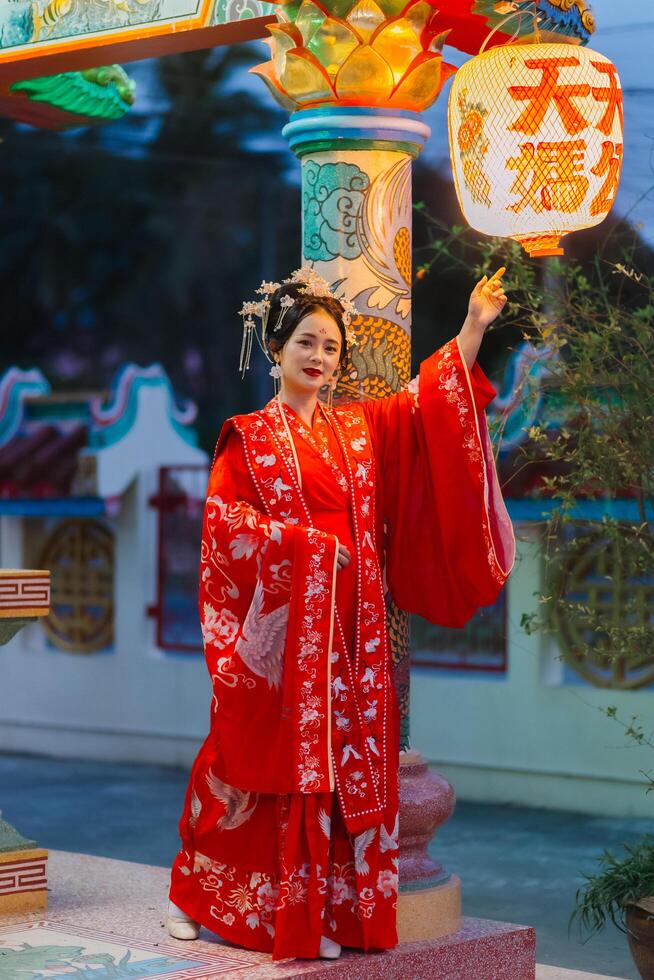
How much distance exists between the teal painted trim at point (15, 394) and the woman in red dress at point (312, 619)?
6.86 metres

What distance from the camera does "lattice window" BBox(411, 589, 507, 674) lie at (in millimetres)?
8164

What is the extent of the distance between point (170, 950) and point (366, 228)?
176 centimetres

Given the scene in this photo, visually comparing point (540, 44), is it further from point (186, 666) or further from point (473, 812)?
point (186, 666)

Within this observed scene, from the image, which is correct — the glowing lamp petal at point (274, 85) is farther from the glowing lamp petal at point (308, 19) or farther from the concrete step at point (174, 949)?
the concrete step at point (174, 949)

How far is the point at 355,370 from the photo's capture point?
12.8 feet

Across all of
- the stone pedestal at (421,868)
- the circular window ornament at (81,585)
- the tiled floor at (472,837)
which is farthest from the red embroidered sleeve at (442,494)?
Answer: the circular window ornament at (81,585)

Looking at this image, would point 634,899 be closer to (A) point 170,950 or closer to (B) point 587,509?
(A) point 170,950

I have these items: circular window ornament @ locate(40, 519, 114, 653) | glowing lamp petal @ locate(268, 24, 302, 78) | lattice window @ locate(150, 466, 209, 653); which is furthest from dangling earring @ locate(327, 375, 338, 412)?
circular window ornament @ locate(40, 519, 114, 653)

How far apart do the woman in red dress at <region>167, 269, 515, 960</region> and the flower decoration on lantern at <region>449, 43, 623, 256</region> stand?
22 centimetres

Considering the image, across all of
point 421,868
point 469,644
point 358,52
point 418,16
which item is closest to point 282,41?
point 358,52

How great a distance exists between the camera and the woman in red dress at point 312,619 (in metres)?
3.49

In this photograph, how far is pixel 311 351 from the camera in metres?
3.56

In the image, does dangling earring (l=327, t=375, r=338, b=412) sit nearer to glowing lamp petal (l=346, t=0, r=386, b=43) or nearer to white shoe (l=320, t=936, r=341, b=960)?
glowing lamp petal (l=346, t=0, r=386, b=43)

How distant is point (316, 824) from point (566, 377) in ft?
5.17
